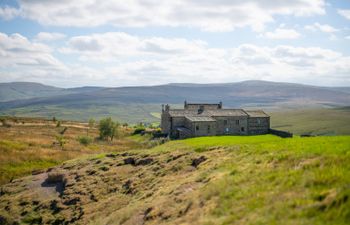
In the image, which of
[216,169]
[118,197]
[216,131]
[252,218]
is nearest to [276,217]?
[252,218]

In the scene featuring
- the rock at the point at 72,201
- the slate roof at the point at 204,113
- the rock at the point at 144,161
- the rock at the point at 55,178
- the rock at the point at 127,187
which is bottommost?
the rock at the point at 72,201

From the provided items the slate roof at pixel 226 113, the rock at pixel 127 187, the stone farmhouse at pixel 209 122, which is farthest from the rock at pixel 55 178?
the slate roof at pixel 226 113

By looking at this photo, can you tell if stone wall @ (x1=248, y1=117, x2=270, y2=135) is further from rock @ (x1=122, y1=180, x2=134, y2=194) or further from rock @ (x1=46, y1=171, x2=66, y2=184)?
Result: rock @ (x1=122, y1=180, x2=134, y2=194)

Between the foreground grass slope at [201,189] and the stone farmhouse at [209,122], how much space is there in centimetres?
3414

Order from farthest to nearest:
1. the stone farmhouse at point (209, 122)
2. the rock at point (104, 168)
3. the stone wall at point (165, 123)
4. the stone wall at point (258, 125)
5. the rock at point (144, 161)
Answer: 1. the stone wall at point (258, 125)
2. the stone wall at point (165, 123)
3. the stone farmhouse at point (209, 122)
4. the rock at point (104, 168)
5. the rock at point (144, 161)

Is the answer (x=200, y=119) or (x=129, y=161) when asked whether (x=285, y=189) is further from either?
(x=200, y=119)

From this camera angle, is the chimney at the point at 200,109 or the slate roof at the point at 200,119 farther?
the chimney at the point at 200,109

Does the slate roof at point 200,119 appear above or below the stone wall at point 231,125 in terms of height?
above

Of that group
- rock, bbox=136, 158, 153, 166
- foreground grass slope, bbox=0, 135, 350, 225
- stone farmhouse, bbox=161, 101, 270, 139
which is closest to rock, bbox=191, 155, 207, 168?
foreground grass slope, bbox=0, 135, 350, 225

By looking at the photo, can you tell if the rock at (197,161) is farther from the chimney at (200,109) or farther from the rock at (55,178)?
the chimney at (200,109)

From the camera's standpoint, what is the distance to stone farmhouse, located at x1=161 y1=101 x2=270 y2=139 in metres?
73.4

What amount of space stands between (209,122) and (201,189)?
54.9 m

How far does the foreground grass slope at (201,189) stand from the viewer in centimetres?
1405

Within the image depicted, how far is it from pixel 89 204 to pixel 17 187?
14.2 meters
